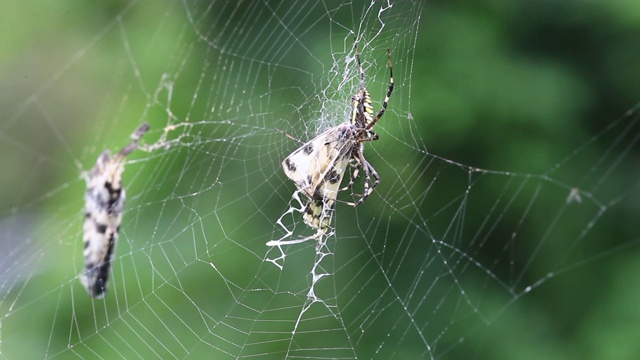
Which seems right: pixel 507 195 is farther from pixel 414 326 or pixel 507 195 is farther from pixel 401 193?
pixel 414 326

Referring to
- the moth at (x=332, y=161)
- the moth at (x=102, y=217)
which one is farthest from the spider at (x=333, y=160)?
the moth at (x=102, y=217)

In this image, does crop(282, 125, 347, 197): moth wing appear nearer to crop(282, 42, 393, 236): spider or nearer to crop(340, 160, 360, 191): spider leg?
crop(282, 42, 393, 236): spider

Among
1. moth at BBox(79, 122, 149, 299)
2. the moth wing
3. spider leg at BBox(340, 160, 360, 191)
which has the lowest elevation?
moth at BBox(79, 122, 149, 299)

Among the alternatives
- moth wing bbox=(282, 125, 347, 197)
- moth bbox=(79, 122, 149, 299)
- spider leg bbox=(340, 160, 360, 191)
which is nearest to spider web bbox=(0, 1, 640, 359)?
spider leg bbox=(340, 160, 360, 191)

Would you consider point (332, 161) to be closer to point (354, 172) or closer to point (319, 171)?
point (319, 171)

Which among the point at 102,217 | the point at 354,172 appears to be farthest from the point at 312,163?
the point at 102,217
